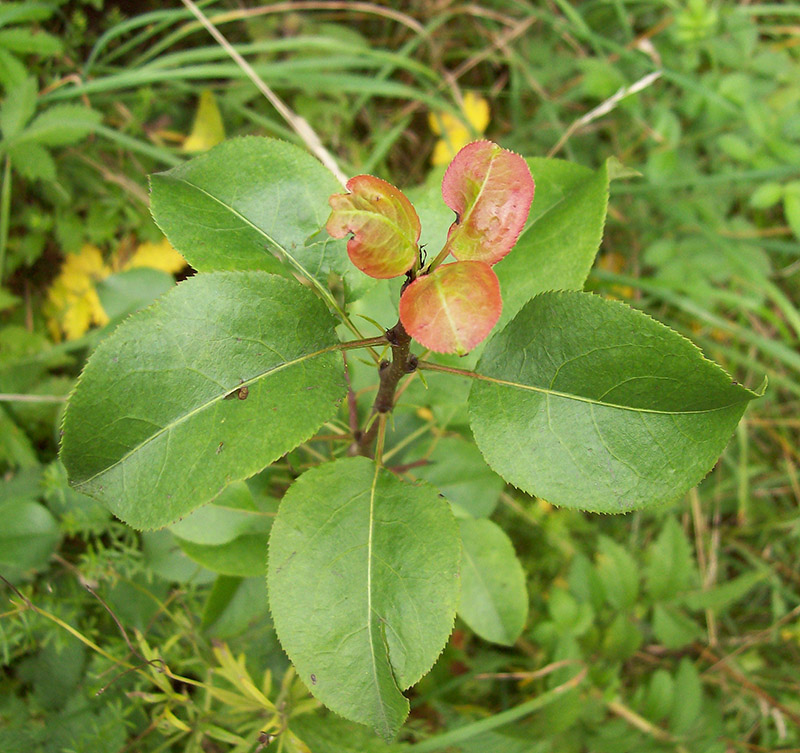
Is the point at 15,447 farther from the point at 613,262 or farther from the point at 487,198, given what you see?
the point at 613,262

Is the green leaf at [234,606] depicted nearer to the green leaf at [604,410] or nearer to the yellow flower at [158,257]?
the green leaf at [604,410]

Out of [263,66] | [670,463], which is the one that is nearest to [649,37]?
[263,66]

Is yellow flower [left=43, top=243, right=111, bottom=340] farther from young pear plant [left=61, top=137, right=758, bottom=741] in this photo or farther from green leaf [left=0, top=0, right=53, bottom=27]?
young pear plant [left=61, top=137, right=758, bottom=741]

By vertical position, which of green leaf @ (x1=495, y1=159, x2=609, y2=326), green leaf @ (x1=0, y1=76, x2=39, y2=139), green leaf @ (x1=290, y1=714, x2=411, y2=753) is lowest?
green leaf @ (x1=290, y1=714, x2=411, y2=753)

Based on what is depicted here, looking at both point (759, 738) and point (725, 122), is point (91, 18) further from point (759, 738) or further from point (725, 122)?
point (759, 738)

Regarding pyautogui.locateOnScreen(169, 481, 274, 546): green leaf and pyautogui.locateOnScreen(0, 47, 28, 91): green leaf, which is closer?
pyautogui.locateOnScreen(169, 481, 274, 546): green leaf

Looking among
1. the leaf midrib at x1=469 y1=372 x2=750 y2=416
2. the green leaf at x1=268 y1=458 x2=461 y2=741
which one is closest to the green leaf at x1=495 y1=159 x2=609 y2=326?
the leaf midrib at x1=469 y1=372 x2=750 y2=416
